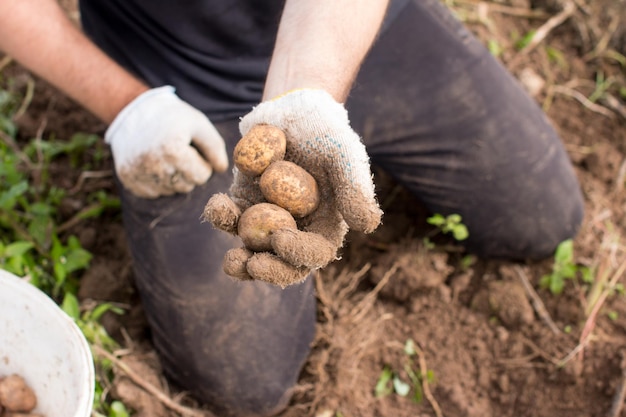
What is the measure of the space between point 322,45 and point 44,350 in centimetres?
89

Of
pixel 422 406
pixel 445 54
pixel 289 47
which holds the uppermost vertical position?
pixel 289 47

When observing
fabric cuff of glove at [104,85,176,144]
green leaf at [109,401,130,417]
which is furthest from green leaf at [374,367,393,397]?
fabric cuff of glove at [104,85,176,144]

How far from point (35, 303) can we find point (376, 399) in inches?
35.8

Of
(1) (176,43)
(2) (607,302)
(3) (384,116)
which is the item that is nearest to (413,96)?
(3) (384,116)

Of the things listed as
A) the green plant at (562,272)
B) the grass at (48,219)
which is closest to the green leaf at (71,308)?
the grass at (48,219)

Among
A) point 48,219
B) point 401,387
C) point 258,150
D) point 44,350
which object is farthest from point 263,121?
point 48,219

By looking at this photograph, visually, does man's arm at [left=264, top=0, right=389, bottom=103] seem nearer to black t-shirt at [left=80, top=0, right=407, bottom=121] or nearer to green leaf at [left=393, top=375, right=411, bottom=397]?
black t-shirt at [left=80, top=0, right=407, bottom=121]

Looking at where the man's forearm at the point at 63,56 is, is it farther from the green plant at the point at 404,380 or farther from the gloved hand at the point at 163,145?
the green plant at the point at 404,380

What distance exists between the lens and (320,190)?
46.8 inches

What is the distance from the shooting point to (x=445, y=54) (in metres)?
1.87

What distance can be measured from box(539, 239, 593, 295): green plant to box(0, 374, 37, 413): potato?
1412 mm

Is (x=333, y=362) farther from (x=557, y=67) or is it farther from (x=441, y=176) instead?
(x=557, y=67)

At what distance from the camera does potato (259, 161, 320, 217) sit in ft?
3.50

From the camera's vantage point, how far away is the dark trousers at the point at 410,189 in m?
1.65
